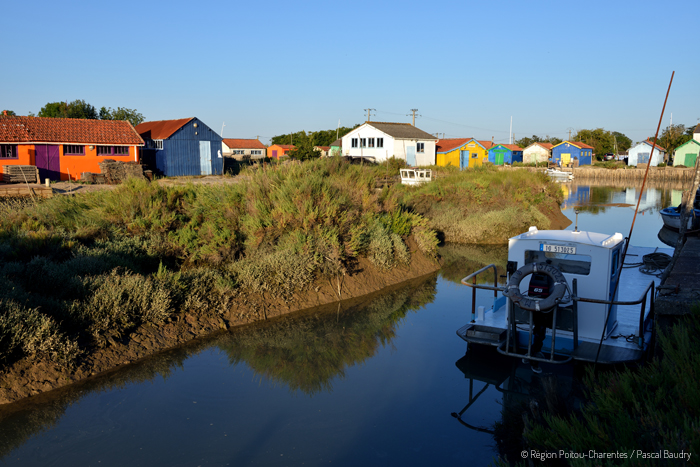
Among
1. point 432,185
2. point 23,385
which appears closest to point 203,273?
point 23,385

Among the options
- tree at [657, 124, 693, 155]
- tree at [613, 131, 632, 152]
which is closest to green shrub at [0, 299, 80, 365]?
tree at [657, 124, 693, 155]

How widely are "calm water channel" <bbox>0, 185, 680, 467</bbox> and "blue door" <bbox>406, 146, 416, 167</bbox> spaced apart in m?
39.3

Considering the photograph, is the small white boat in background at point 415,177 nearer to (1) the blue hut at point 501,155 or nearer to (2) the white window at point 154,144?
(2) the white window at point 154,144

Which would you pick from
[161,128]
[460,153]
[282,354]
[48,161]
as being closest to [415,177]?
[161,128]

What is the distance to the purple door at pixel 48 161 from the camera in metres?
30.5

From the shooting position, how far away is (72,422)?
7.40m

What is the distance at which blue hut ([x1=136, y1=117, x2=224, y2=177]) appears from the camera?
119 ft

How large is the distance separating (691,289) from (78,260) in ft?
35.8

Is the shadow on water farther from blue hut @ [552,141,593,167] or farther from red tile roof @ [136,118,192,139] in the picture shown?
blue hut @ [552,141,593,167]

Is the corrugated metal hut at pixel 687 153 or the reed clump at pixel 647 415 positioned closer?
the reed clump at pixel 647 415

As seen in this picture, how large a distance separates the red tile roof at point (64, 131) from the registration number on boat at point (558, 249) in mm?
30857

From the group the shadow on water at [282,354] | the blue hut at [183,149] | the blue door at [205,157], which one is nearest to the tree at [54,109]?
the blue hut at [183,149]

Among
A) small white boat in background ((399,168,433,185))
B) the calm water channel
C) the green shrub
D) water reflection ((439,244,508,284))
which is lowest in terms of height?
the calm water channel

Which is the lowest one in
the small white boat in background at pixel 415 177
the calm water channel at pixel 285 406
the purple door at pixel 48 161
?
the calm water channel at pixel 285 406
